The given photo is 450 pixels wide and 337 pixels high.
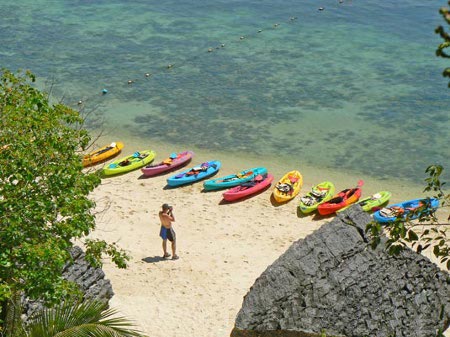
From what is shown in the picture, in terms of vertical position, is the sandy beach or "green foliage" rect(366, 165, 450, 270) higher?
"green foliage" rect(366, 165, 450, 270)

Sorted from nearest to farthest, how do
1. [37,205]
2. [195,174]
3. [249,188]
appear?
[37,205] < [249,188] < [195,174]

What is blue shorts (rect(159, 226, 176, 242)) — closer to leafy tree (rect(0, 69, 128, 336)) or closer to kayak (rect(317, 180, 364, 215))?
kayak (rect(317, 180, 364, 215))

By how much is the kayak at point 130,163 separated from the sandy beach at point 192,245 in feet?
0.71

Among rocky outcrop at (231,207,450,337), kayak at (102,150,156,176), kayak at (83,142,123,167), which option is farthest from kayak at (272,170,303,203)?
rocky outcrop at (231,207,450,337)

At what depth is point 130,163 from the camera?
26.4m

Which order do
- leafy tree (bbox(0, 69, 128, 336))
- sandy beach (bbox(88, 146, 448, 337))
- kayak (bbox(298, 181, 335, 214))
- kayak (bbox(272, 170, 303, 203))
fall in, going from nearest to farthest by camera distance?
leafy tree (bbox(0, 69, 128, 336))
sandy beach (bbox(88, 146, 448, 337))
kayak (bbox(298, 181, 335, 214))
kayak (bbox(272, 170, 303, 203))

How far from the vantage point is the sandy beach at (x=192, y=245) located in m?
17.4

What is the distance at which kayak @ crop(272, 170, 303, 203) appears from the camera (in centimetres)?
2434

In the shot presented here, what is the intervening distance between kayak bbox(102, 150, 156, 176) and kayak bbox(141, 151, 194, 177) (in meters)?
0.28

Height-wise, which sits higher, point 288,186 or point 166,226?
point 166,226

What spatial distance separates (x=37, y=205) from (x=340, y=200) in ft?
45.4

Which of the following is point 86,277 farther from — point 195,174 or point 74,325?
point 195,174

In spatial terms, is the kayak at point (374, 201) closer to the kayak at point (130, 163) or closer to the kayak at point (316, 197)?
the kayak at point (316, 197)

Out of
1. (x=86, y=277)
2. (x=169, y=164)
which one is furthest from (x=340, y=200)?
(x=86, y=277)
